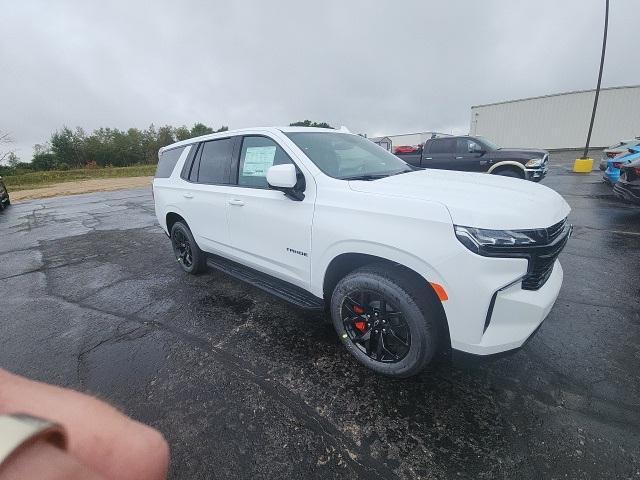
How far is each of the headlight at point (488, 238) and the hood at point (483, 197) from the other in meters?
0.03

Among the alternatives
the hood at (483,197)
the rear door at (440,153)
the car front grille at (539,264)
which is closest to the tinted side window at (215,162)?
the hood at (483,197)

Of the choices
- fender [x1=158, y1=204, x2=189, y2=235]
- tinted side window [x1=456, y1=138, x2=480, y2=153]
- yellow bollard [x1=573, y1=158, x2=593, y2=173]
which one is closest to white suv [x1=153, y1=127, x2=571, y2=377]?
fender [x1=158, y1=204, x2=189, y2=235]

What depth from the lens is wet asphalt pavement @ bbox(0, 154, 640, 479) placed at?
1834mm

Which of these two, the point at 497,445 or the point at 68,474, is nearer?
the point at 68,474

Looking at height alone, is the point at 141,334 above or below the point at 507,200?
below

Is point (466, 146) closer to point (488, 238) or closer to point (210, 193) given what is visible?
point (210, 193)

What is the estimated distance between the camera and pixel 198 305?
373 centimetres

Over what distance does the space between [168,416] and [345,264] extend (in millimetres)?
1662

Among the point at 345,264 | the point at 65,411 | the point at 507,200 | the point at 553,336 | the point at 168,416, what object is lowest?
the point at 168,416

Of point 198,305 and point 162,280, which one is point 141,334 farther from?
point 162,280

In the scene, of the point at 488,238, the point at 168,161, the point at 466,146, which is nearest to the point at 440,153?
the point at 466,146

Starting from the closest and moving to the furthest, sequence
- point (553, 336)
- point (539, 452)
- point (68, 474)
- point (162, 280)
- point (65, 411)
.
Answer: point (68, 474), point (65, 411), point (539, 452), point (553, 336), point (162, 280)

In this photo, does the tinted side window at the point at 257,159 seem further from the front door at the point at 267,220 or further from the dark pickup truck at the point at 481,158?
the dark pickup truck at the point at 481,158

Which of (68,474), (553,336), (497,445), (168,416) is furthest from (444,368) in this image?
(68,474)
